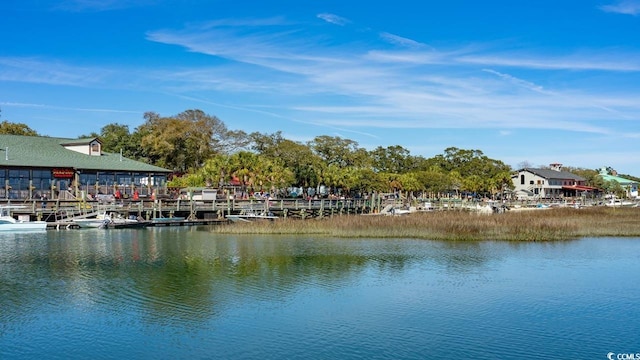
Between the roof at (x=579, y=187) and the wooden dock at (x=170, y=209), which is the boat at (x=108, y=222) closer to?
the wooden dock at (x=170, y=209)

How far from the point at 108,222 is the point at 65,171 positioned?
10.2 meters

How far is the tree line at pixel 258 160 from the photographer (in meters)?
69.5

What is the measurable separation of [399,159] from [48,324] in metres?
110

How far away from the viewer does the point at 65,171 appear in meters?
60.8

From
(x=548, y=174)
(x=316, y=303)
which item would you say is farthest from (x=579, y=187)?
(x=316, y=303)

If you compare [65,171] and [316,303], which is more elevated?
[65,171]

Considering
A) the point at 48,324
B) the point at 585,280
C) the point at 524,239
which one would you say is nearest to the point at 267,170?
the point at 524,239

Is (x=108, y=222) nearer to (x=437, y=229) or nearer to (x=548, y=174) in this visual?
(x=437, y=229)

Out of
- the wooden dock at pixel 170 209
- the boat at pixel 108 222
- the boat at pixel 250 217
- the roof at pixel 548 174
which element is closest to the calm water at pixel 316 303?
the boat at pixel 108 222

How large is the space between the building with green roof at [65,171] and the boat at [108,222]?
4930 millimetres

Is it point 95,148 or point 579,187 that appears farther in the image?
point 579,187

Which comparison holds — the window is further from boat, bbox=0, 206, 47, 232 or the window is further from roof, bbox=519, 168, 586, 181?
roof, bbox=519, 168, 586, 181

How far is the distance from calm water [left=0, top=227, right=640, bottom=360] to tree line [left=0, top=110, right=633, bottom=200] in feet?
100

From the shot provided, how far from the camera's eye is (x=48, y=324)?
20.7m
